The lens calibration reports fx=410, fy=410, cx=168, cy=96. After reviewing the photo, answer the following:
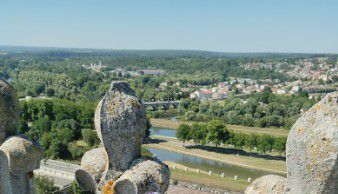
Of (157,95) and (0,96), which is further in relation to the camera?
(157,95)

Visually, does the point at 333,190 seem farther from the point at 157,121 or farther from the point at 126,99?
the point at 157,121

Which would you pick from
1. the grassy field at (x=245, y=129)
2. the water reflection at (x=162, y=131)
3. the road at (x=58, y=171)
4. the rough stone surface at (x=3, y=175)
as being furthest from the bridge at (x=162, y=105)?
the rough stone surface at (x=3, y=175)

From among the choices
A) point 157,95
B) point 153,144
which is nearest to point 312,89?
point 157,95

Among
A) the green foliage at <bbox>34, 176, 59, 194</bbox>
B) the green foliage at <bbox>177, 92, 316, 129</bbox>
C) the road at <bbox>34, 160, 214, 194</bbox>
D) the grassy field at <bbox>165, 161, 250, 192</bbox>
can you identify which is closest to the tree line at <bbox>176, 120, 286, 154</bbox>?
the grassy field at <bbox>165, 161, 250, 192</bbox>

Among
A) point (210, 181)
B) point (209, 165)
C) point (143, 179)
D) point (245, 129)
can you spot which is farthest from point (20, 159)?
point (245, 129)

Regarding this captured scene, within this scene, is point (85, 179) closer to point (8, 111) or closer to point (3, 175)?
point (3, 175)

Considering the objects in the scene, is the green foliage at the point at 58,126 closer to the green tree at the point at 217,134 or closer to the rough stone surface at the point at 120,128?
the green tree at the point at 217,134
